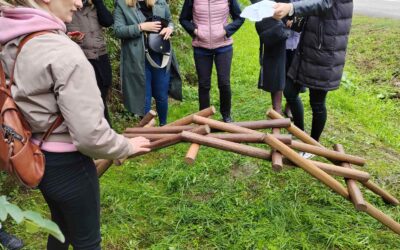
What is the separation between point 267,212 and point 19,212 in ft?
7.64

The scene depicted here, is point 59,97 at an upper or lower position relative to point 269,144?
upper

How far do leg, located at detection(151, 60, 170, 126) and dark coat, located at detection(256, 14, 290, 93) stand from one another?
975 mm

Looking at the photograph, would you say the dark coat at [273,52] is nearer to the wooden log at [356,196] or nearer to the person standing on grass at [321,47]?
the person standing on grass at [321,47]

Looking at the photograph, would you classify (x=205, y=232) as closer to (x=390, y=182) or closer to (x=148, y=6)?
(x=390, y=182)

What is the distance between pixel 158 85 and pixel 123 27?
67 cm

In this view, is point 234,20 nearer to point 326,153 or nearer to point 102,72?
point 102,72

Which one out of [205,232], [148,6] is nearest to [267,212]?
[205,232]

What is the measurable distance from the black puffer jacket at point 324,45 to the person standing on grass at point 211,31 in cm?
83

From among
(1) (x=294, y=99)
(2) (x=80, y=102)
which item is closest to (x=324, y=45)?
(1) (x=294, y=99)

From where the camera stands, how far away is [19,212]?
3.09 feet

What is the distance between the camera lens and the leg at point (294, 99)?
3.68m

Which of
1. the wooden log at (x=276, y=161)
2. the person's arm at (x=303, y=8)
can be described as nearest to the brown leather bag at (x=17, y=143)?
the wooden log at (x=276, y=161)

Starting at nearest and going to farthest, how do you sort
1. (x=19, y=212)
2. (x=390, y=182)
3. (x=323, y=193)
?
(x=19, y=212) → (x=323, y=193) → (x=390, y=182)

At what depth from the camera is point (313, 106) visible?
354 centimetres
